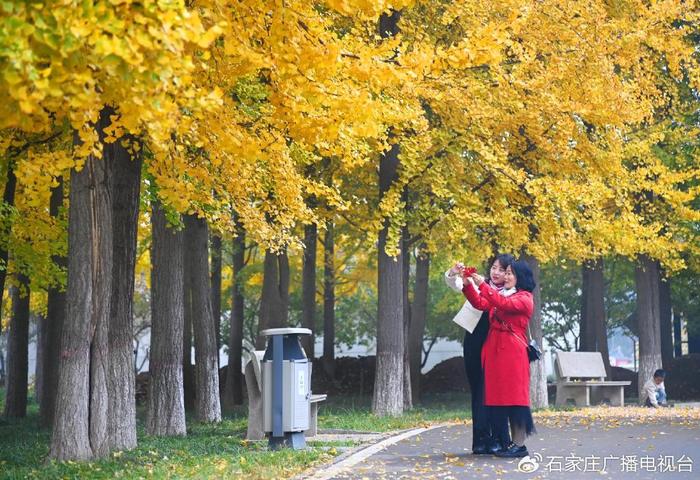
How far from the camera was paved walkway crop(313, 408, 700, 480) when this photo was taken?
31.7 feet

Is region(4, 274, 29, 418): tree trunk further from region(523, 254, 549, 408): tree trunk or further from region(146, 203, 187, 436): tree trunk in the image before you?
region(523, 254, 549, 408): tree trunk

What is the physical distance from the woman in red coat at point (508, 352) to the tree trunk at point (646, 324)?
47.9ft

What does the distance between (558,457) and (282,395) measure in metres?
2.91

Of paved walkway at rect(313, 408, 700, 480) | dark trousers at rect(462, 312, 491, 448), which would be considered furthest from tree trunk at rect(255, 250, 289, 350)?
dark trousers at rect(462, 312, 491, 448)

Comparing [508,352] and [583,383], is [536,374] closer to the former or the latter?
[583,383]

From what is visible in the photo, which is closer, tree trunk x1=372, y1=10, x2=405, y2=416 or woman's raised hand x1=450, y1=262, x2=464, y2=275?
woman's raised hand x1=450, y1=262, x2=464, y2=275

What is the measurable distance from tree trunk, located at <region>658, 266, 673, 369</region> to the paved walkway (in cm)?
1487

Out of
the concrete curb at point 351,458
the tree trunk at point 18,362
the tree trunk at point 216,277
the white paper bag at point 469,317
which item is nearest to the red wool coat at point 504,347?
the white paper bag at point 469,317

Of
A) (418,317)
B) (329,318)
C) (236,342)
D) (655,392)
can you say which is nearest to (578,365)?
(655,392)

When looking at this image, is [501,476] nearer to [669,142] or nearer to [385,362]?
[385,362]

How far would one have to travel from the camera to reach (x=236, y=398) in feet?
87.6

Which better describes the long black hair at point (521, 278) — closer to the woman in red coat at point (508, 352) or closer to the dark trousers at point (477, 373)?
the woman in red coat at point (508, 352)

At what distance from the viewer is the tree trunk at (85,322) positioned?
447 inches

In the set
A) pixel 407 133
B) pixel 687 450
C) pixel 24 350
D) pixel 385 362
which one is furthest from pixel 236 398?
pixel 687 450
